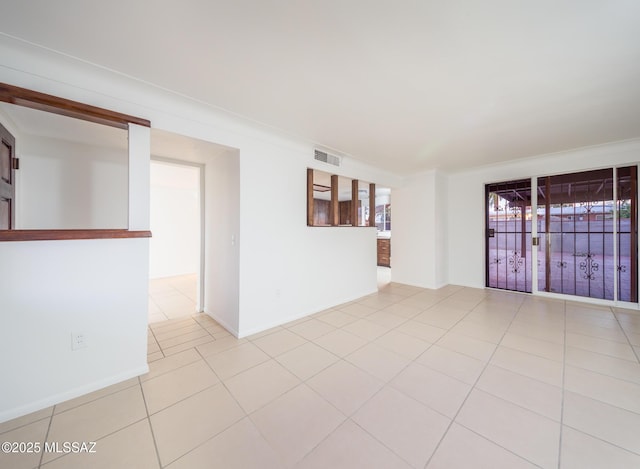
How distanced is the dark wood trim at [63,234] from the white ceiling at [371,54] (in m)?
1.31

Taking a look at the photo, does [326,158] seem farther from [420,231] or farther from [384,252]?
[384,252]

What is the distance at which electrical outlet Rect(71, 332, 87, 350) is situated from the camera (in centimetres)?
187

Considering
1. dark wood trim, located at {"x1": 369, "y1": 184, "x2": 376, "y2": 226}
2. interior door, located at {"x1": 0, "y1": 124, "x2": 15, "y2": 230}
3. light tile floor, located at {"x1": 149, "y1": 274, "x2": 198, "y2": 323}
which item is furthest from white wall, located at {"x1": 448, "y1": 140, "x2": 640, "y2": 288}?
interior door, located at {"x1": 0, "y1": 124, "x2": 15, "y2": 230}

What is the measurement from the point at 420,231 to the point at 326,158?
9.31 ft

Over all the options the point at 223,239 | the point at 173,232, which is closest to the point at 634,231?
the point at 223,239

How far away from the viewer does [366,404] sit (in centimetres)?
176

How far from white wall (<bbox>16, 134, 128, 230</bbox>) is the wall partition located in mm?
6552

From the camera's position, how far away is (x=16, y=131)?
2.37 meters

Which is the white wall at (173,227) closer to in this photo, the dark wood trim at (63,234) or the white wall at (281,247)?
the white wall at (281,247)

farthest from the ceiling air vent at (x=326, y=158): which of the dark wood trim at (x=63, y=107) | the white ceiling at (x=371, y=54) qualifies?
the dark wood trim at (x=63, y=107)

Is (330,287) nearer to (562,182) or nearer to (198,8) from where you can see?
Result: (198,8)

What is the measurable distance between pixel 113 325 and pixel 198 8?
2445 mm

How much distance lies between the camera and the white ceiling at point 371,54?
1.42 metres

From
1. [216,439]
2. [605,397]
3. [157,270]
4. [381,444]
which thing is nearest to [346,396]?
[381,444]
